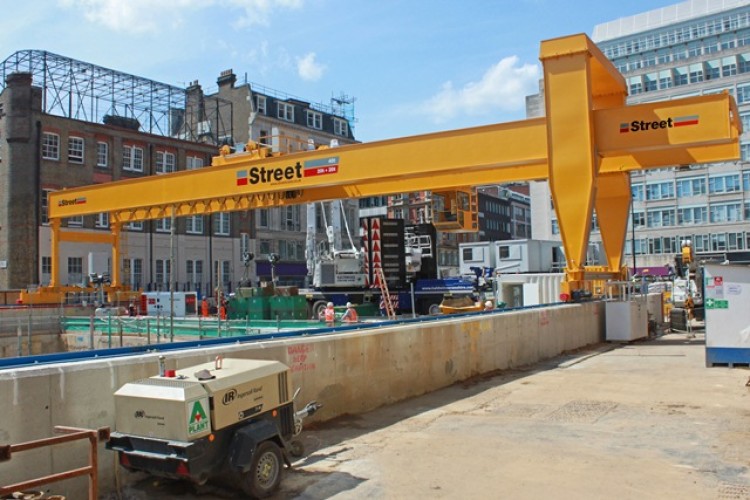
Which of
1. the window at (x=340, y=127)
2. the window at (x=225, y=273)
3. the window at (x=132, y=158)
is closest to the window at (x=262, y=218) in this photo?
the window at (x=225, y=273)

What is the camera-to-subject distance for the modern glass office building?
227 feet

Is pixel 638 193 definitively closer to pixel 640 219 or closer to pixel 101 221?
pixel 640 219

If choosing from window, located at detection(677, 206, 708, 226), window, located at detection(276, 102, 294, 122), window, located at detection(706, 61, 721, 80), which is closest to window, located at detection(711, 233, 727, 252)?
window, located at detection(677, 206, 708, 226)

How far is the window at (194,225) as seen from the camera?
178ft

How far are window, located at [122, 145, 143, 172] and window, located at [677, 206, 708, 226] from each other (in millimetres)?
55554

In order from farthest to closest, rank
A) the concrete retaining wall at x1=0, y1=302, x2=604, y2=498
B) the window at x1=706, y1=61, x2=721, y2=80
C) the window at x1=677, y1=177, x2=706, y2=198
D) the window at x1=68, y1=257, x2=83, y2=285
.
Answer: the window at x1=706, y1=61, x2=721, y2=80
the window at x1=677, y1=177, x2=706, y2=198
the window at x1=68, y1=257, x2=83, y2=285
the concrete retaining wall at x1=0, y1=302, x2=604, y2=498

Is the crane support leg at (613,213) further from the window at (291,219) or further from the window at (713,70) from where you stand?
the window at (713,70)

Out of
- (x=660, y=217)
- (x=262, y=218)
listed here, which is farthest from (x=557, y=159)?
(x=660, y=217)

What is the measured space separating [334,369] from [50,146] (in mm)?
42077

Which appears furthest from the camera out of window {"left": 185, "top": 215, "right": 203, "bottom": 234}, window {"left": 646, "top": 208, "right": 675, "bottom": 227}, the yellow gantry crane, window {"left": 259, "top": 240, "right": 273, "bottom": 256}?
window {"left": 646, "top": 208, "right": 675, "bottom": 227}

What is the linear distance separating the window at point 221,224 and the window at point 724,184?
4996 centimetres

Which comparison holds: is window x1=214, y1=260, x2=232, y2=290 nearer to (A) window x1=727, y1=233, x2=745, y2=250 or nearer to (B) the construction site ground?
(B) the construction site ground

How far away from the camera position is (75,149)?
1832 inches

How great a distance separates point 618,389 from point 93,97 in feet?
157
